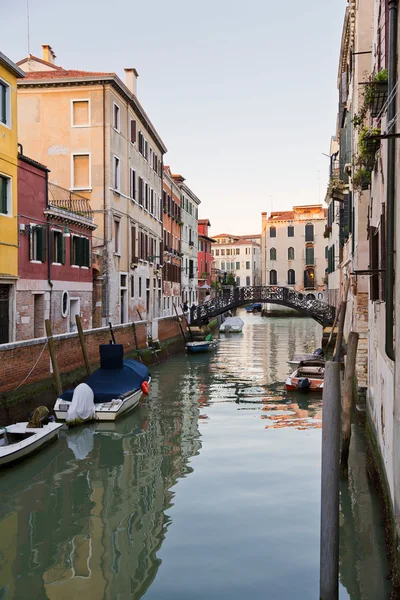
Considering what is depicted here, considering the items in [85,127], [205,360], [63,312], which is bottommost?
[205,360]

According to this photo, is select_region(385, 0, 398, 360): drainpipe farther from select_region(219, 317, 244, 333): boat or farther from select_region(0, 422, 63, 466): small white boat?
select_region(219, 317, 244, 333): boat

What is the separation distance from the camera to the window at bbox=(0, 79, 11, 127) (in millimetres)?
13797

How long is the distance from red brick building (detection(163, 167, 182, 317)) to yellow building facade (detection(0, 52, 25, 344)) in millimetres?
17413

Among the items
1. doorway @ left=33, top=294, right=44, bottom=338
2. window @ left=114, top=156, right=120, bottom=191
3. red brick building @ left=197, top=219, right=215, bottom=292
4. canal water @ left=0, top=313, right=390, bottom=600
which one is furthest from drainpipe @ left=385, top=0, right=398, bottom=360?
red brick building @ left=197, top=219, right=215, bottom=292

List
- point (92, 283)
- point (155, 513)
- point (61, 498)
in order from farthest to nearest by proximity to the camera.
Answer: point (92, 283) < point (61, 498) < point (155, 513)

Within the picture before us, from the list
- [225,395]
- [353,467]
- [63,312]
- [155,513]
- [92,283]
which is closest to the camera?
[155,513]

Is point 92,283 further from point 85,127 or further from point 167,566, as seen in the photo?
point 167,566

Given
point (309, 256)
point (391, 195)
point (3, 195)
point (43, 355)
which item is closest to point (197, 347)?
point (3, 195)

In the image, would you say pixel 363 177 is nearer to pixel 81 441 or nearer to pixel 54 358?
pixel 81 441

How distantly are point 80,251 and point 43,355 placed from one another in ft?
22.2

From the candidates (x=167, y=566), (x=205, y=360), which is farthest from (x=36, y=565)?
(x=205, y=360)

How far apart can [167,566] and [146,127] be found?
23.5 meters

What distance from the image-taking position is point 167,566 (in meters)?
6.05

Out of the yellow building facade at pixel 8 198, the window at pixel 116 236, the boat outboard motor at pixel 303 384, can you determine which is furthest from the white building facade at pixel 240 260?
the yellow building facade at pixel 8 198
